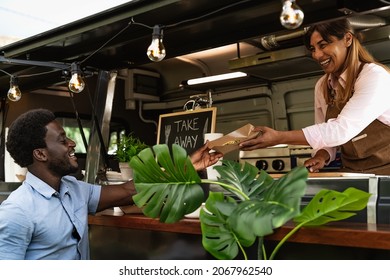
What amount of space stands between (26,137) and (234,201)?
1042mm

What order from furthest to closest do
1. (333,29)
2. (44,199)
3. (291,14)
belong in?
1. (333,29)
2. (44,199)
3. (291,14)

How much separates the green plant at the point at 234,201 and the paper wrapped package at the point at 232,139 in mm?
287

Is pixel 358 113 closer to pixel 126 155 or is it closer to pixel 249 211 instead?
pixel 249 211

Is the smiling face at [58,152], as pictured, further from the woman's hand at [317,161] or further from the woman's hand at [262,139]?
the woman's hand at [317,161]

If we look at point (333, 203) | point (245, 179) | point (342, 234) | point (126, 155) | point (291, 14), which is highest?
point (291, 14)

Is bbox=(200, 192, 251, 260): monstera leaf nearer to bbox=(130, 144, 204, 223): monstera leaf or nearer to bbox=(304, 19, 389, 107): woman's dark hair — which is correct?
bbox=(130, 144, 204, 223): monstera leaf

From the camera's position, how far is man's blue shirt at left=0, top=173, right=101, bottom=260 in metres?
1.80

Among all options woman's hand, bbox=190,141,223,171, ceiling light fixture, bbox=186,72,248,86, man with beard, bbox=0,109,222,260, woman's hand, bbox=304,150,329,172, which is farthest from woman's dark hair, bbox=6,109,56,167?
ceiling light fixture, bbox=186,72,248,86

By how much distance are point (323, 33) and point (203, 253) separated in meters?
1.27

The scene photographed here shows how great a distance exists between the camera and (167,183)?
5.41 feet

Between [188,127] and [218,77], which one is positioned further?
[218,77]

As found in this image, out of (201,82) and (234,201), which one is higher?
(201,82)

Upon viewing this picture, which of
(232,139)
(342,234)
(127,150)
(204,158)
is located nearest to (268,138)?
(232,139)

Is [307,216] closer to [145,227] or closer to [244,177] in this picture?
[244,177]
